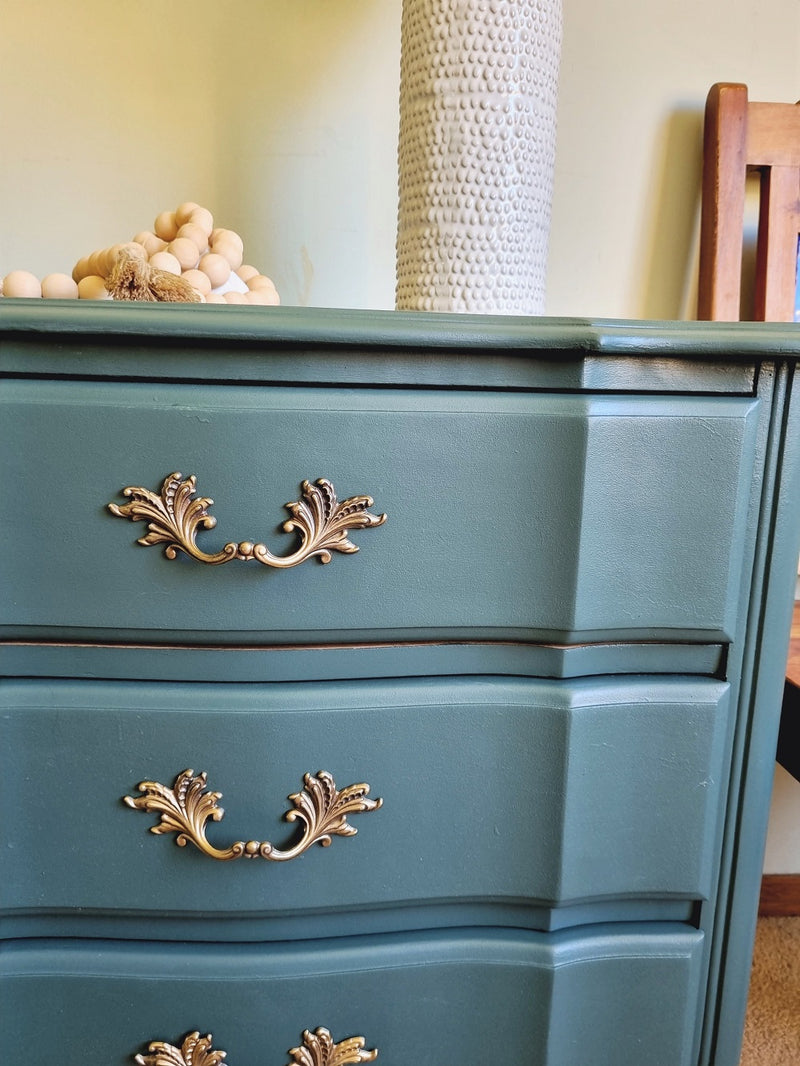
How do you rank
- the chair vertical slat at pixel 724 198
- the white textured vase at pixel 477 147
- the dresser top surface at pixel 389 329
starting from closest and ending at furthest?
the dresser top surface at pixel 389 329
the white textured vase at pixel 477 147
the chair vertical slat at pixel 724 198

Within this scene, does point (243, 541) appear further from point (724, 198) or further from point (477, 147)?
point (724, 198)

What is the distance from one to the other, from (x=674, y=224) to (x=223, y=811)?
0.84 m

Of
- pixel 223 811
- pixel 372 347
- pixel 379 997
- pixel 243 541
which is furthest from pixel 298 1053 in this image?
pixel 372 347

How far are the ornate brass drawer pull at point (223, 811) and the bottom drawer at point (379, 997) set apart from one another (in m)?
0.09

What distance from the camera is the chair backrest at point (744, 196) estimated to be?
806 millimetres

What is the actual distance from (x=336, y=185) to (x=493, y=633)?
0.62 metres

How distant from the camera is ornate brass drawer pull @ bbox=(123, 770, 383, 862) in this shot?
46 cm

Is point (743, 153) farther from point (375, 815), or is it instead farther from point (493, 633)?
point (375, 815)

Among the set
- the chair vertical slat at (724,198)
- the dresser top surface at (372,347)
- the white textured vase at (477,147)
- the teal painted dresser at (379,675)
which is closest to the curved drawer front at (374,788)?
the teal painted dresser at (379,675)

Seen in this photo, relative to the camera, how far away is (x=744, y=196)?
2.68 feet

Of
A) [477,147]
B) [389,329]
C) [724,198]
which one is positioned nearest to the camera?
[389,329]

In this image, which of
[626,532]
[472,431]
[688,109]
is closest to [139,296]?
[472,431]

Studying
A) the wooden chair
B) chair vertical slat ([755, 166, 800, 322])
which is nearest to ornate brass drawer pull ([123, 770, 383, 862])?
the wooden chair

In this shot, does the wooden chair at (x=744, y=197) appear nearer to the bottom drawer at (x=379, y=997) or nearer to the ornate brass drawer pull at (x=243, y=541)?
the bottom drawer at (x=379, y=997)
